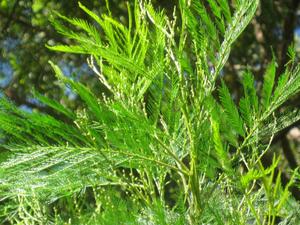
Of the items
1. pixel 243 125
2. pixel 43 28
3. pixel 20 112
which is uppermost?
pixel 243 125

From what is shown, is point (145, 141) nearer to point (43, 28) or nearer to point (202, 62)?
point (202, 62)

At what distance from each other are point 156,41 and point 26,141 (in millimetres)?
420

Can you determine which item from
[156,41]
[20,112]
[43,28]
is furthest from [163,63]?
[43,28]

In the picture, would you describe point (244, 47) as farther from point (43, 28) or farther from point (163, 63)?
point (163, 63)

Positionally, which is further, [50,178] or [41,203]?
[41,203]

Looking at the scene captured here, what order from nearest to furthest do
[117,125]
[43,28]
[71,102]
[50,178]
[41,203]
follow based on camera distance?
[117,125] < [50,178] < [41,203] < [43,28] < [71,102]

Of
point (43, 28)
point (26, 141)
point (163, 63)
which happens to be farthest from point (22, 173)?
point (43, 28)

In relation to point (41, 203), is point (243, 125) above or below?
above

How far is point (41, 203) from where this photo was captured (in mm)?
1819

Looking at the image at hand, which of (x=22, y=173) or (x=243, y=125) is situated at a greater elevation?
(x=243, y=125)

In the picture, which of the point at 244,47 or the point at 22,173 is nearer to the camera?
the point at 22,173

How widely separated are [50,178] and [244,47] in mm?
3713

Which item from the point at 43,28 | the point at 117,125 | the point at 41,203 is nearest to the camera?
the point at 117,125

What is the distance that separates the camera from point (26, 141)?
5.19 ft
